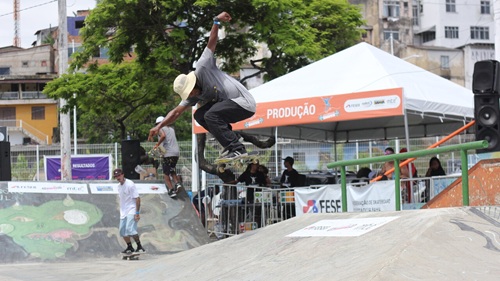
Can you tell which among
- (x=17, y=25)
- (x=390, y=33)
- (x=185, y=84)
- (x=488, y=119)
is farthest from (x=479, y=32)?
(x=185, y=84)

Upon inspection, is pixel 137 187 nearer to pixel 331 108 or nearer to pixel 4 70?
pixel 331 108

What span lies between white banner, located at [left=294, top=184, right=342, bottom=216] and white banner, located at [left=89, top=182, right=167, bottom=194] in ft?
14.2

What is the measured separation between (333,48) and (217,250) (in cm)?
2216

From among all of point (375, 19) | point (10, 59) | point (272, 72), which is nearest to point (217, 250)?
point (272, 72)

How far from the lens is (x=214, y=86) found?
9.77 m

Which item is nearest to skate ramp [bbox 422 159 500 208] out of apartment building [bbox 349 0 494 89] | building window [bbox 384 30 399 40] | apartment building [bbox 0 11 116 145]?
apartment building [bbox 349 0 494 89]

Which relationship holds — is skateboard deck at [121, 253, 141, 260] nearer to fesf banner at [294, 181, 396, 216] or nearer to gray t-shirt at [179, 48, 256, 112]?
fesf banner at [294, 181, 396, 216]

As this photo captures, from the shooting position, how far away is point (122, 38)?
75.7 ft

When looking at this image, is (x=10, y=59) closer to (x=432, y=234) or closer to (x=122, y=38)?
(x=122, y=38)

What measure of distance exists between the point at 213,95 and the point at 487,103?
3.94m

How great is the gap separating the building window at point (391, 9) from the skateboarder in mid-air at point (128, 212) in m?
67.9

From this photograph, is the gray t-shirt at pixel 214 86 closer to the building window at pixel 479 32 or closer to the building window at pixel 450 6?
the building window at pixel 450 6

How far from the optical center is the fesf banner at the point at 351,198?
11.9 meters

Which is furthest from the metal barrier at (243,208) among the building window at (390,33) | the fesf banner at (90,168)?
the building window at (390,33)
